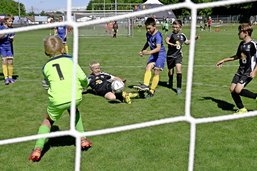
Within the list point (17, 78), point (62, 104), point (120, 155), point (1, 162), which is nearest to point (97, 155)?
point (120, 155)

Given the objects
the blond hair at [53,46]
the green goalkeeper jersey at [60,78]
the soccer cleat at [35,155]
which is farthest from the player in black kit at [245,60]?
the soccer cleat at [35,155]

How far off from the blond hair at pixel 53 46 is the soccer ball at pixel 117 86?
2857 millimetres

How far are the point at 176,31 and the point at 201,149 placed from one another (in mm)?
3675

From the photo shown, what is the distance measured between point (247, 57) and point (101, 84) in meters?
2.72

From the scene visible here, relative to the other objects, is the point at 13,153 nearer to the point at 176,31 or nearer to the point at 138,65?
the point at 176,31

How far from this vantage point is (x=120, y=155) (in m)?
4.40

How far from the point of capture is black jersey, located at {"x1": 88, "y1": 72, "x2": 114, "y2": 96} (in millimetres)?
7424

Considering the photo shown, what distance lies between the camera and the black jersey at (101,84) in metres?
7.42

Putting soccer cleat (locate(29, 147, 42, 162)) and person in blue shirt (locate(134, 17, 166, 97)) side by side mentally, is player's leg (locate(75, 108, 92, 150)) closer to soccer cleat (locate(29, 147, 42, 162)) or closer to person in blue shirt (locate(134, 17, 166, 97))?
soccer cleat (locate(29, 147, 42, 162))

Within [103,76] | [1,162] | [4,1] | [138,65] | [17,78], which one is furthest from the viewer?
[4,1]

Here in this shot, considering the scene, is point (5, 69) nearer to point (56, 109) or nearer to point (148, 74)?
point (148, 74)

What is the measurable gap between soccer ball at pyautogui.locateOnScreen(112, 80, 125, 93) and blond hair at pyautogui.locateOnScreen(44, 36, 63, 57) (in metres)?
2.86

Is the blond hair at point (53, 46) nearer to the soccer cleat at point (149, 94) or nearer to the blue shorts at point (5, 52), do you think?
the soccer cleat at point (149, 94)

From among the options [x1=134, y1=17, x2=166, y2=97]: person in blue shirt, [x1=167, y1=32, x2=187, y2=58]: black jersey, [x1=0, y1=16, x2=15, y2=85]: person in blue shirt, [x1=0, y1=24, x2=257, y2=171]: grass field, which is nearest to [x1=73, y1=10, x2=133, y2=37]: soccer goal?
[x1=0, y1=16, x2=15, y2=85]: person in blue shirt
